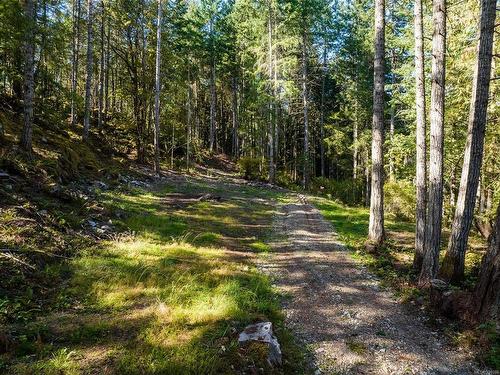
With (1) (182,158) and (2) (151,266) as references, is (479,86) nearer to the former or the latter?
(2) (151,266)

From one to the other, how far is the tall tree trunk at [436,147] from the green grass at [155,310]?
388cm

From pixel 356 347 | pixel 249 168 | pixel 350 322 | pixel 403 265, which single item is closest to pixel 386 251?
pixel 403 265

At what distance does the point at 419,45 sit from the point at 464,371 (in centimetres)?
807

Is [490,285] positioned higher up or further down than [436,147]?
further down

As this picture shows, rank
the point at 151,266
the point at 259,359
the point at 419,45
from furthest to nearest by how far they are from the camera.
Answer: the point at 419,45, the point at 151,266, the point at 259,359

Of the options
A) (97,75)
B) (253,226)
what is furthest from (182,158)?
(253,226)

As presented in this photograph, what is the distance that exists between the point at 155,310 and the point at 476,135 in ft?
25.2

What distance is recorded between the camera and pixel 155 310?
6582 mm

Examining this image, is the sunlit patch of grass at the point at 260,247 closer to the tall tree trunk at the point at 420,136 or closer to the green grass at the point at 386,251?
the green grass at the point at 386,251

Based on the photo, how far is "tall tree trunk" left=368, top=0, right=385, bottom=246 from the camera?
11156mm

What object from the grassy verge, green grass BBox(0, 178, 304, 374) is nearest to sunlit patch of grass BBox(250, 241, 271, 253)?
green grass BBox(0, 178, 304, 374)

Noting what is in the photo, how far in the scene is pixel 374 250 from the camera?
1155 cm

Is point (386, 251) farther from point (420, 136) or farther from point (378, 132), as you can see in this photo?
point (420, 136)

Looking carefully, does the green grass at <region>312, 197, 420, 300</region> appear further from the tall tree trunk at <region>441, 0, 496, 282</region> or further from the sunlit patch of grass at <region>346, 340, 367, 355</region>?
the sunlit patch of grass at <region>346, 340, 367, 355</region>
